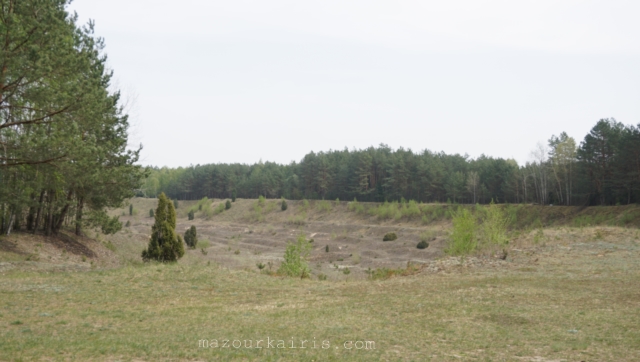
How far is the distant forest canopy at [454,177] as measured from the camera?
56.9 meters

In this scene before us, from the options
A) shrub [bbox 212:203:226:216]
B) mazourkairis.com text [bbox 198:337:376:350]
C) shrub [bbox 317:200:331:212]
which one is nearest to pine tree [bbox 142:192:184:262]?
mazourkairis.com text [bbox 198:337:376:350]

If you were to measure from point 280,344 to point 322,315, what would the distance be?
3270mm

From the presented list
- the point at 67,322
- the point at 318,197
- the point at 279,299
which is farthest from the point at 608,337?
the point at 318,197

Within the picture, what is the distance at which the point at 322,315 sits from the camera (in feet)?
40.6

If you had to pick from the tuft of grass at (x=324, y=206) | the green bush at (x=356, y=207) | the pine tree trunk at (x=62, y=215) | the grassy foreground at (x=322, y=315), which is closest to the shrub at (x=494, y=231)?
the grassy foreground at (x=322, y=315)

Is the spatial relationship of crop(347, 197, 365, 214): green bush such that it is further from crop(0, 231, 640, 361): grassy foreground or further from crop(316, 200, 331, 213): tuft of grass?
crop(0, 231, 640, 361): grassy foreground

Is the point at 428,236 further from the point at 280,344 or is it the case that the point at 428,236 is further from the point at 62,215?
the point at 280,344

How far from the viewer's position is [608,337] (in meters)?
9.78

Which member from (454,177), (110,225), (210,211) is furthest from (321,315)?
(210,211)

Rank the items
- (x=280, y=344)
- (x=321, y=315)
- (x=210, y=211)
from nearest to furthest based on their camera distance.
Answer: (x=280, y=344) → (x=321, y=315) → (x=210, y=211)

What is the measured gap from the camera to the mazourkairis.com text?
29.6 feet

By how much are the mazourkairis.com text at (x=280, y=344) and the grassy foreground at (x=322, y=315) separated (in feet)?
0.20

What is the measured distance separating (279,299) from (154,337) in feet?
19.7

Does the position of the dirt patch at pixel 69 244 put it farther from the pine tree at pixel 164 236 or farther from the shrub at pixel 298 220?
the shrub at pixel 298 220
